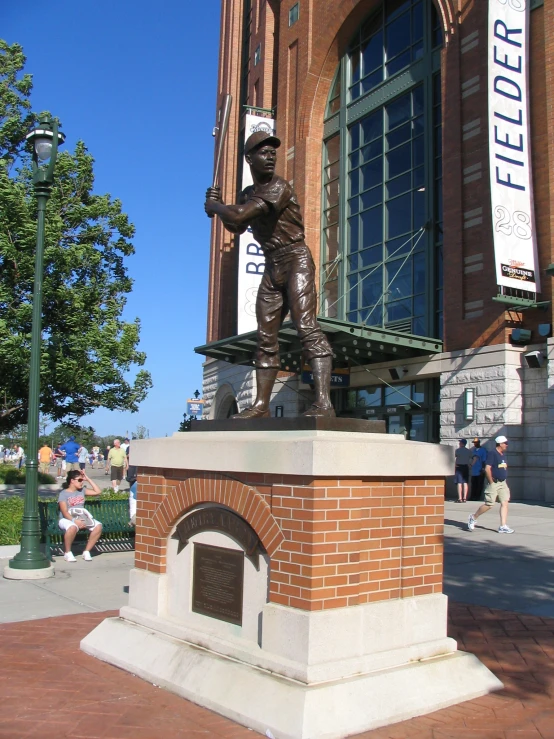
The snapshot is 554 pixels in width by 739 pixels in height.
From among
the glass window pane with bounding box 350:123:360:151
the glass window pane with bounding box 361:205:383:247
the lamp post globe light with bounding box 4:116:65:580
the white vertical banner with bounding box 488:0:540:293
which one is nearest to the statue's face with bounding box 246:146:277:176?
the lamp post globe light with bounding box 4:116:65:580

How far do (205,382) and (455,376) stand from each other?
51.1ft

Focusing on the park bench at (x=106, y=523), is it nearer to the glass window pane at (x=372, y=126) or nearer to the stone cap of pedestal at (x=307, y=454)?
the stone cap of pedestal at (x=307, y=454)

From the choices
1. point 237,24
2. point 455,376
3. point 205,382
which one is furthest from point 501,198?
point 237,24

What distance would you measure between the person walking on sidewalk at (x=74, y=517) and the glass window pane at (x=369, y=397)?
1366cm

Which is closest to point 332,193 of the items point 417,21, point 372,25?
point 372,25

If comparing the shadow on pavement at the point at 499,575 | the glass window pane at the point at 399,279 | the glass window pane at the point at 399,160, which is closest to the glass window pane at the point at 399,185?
the glass window pane at the point at 399,160

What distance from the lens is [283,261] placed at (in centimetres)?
590

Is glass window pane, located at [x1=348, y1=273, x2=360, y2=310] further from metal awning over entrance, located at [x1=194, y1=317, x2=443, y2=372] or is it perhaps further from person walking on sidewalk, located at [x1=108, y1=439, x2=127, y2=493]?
person walking on sidewalk, located at [x1=108, y1=439, x2=127, y2=493]

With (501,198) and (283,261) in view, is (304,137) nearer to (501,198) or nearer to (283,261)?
(501,198)

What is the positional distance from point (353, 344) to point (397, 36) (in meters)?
10.6

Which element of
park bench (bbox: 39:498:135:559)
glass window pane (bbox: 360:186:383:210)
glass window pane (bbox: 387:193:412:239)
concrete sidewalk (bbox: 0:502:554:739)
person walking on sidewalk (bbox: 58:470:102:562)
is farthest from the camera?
glass window pane (bbox: 360:186:383:210)

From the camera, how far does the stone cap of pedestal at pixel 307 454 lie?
15.0 ft

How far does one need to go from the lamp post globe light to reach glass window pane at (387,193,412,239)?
44.0ft

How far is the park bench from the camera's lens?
1094cm
